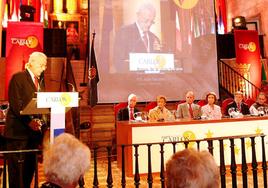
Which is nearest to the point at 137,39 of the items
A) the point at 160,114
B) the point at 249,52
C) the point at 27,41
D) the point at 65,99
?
the point at 160,114

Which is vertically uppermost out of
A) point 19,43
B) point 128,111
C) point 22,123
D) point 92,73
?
point 19,43

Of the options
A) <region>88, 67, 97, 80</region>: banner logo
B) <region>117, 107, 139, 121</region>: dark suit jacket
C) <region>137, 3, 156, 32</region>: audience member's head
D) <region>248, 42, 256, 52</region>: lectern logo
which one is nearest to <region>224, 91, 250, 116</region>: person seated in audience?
<region>117, 107, 139, 121</region>: dark suit jacket

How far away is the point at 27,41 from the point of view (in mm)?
7398

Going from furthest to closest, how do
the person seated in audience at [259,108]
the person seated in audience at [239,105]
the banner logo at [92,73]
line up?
the banner logo at [92,73] → the person seated in audience at [239,105] → the person seated in audience at [259,108]

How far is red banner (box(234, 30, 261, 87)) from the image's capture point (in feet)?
30.6

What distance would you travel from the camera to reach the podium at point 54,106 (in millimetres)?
2355

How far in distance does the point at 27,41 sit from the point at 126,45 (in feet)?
7.94

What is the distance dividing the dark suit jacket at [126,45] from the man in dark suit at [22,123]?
4612 millimetres

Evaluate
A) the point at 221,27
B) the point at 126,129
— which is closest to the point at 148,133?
the point at 126,129

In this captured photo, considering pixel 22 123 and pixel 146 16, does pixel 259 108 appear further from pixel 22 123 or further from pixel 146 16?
pixel 22 123

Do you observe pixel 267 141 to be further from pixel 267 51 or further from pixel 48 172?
pixel 267 51

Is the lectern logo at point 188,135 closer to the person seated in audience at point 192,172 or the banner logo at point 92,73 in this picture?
the banner logo at point 92,73

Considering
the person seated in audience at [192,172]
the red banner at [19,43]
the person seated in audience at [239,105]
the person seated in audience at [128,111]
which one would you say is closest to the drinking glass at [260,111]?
the person seated in audience at [239,105]

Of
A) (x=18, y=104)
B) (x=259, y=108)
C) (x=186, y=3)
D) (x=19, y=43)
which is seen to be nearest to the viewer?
(x=18, y=104)
